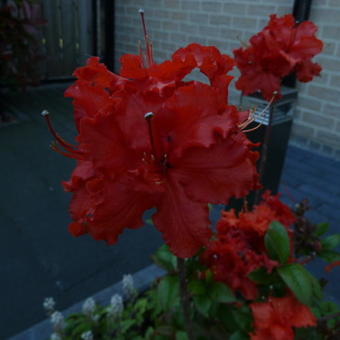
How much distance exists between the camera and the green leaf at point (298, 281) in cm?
91

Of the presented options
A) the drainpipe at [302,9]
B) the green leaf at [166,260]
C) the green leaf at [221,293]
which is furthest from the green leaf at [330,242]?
the drainpipe at [302,9]

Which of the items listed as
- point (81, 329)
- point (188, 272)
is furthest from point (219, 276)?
point (81, 329)

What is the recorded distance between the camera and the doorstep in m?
1.46

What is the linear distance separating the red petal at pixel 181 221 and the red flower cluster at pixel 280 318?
0.49 meters

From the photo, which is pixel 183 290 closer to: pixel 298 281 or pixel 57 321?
pixel 298 281

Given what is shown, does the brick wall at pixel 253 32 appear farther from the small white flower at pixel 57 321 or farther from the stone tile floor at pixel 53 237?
the small white flower at pixel 57 321

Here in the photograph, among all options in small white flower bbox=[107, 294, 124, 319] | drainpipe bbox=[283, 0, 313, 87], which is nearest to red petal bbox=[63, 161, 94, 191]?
small white flower bbox=[107, 294, 124, 319]

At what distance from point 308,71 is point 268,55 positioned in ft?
0.66

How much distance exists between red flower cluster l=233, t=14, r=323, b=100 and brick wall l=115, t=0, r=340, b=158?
3.67 ft

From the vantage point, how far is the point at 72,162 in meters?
3.53

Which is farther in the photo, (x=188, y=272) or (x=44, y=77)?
(x=44, y=77)

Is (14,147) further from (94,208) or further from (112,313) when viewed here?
(94,208)

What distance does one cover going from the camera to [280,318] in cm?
99

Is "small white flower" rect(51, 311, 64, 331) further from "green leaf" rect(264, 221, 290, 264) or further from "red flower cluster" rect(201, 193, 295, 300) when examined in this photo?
"green leaf" rect(264, 221, 290, 264)
